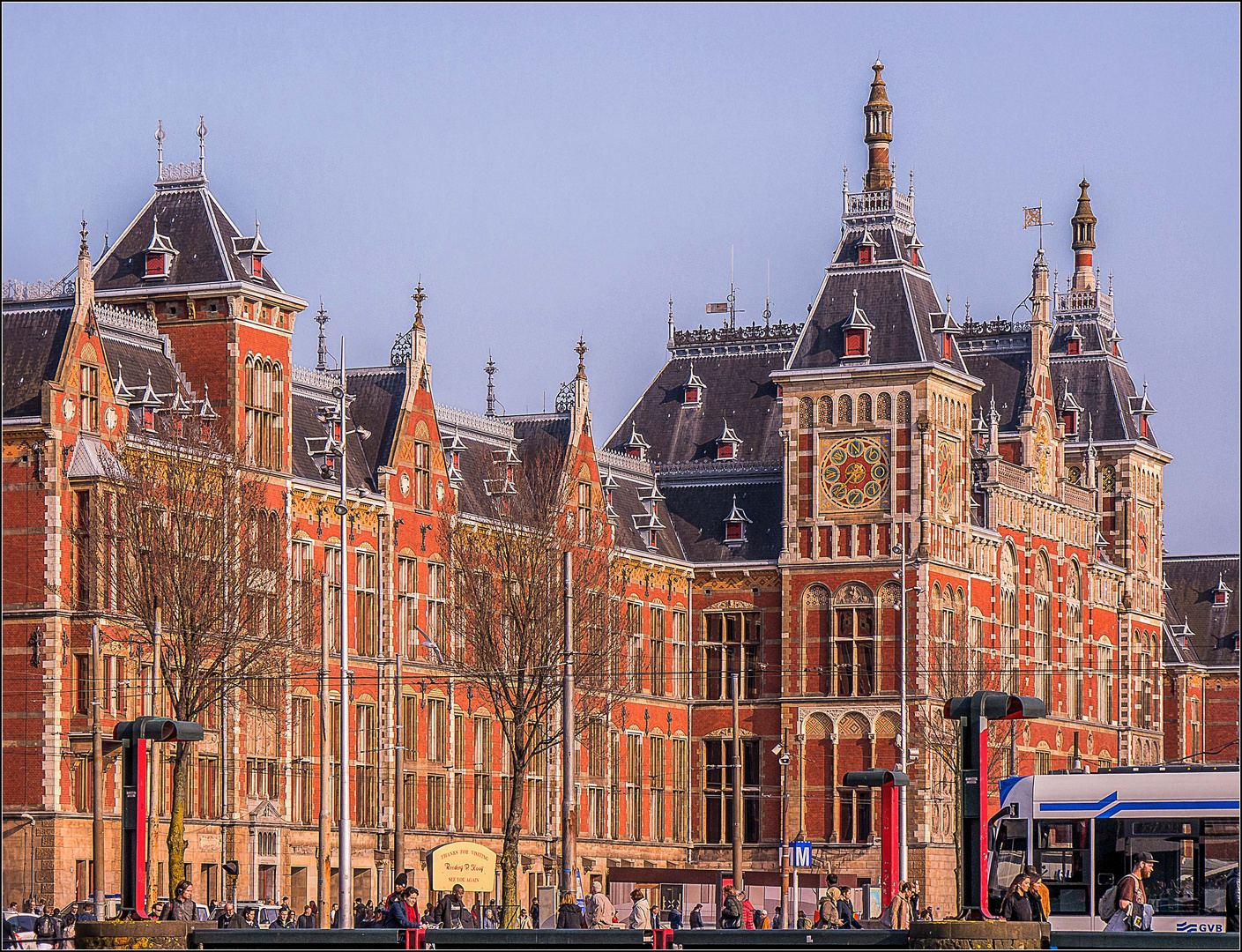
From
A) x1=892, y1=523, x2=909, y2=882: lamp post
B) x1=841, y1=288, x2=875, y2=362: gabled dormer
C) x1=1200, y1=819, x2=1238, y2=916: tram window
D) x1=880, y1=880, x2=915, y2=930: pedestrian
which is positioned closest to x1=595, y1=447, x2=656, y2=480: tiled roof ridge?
x1=841, y1=288, x2=875, y2=362: gabled dormer

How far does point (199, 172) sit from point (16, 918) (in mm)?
26919

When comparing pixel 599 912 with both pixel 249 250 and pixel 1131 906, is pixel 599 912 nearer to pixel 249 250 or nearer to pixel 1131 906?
pixel 1131 906

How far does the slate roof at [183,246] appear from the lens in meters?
65.9

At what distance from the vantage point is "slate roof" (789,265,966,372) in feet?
282

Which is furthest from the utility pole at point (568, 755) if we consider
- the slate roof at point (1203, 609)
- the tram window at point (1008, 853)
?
the slate roof at point (1203, 609)

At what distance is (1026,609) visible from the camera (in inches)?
3728

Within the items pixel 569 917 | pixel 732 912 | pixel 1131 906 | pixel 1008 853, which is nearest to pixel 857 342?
pixel 732 912

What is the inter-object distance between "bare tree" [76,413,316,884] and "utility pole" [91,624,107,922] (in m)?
1.15

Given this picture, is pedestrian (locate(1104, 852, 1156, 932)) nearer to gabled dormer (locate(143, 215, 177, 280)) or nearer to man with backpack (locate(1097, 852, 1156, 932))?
man with backpack (locate(1097, 852, 1156, 932))

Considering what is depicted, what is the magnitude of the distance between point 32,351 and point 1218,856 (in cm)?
3165

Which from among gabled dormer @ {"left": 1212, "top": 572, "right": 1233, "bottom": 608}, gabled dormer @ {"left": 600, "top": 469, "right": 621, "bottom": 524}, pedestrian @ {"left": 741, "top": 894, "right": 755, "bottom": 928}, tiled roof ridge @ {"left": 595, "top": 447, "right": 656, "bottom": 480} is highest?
tiled roof ridge @ {"left": 595, "top": 447, "right": 656, "bottom": 480}

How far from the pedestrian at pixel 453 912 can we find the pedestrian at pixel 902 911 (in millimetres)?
8511

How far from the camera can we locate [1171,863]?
4578 centimetres

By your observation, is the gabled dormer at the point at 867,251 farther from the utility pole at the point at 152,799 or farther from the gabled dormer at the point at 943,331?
the utility pole at the point at 152,799
